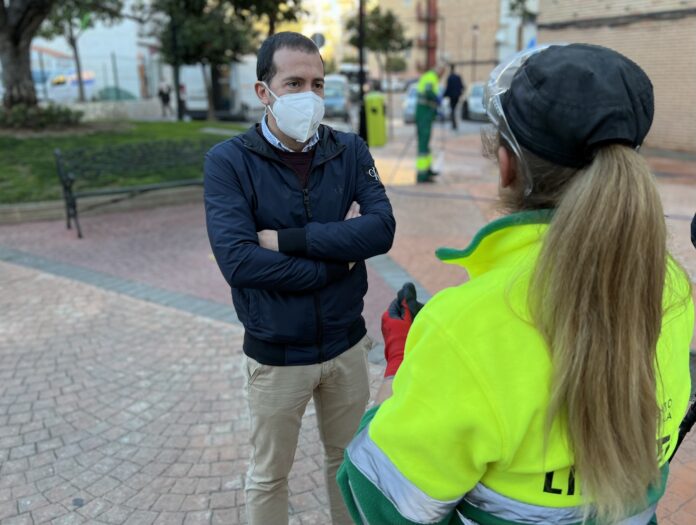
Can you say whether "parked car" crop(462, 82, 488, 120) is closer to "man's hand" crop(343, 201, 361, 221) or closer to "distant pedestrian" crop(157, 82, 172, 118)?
"distant pedestrian" crop(157, 82, 172, 118)

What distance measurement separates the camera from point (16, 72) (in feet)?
42.3

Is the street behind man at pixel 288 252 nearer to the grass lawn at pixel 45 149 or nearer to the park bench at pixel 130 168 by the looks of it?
the park bench at pixel 130 168

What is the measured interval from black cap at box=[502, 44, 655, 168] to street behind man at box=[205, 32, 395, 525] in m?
1.14

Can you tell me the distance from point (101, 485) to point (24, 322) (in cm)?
258

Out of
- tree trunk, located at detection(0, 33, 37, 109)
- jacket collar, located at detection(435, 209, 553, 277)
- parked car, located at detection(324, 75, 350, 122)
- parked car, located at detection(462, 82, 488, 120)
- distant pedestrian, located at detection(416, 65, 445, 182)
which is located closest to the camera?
jacket collar, located at detection(435, 209, 553, 277)

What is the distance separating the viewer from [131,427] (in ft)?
→ 11.6

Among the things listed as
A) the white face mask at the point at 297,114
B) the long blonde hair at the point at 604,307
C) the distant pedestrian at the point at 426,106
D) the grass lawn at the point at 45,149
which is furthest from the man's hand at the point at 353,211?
the distant pedestrian at the point at 426,106

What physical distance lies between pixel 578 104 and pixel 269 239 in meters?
1.29

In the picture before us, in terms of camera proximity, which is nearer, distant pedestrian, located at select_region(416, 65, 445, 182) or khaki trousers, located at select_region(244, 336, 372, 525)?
khaki trousers, located at select_region(244, 336, 372, 525)

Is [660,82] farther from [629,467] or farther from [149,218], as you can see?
[629,467]

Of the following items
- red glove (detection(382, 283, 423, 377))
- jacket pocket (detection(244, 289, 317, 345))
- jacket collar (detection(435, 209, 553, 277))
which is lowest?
jacket pocket (detection(244, 289, 317, 345))

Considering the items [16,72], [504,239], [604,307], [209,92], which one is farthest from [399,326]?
[209,92]

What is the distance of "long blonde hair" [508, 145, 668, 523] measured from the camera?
35.8 inches

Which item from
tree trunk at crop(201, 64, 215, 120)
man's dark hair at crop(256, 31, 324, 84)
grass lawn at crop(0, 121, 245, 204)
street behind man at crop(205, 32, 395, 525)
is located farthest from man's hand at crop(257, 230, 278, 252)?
tree trunk at crop(201, 64, 215, 120)
